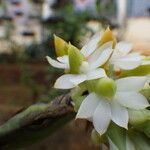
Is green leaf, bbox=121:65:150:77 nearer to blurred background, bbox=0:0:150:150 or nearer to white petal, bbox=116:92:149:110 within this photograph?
white petal, bbox=116:92:149:110

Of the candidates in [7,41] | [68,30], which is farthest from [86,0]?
[7,41]

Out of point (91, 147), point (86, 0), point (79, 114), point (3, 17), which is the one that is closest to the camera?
point (79, 114)

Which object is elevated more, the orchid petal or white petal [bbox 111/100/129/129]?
the orchid petal

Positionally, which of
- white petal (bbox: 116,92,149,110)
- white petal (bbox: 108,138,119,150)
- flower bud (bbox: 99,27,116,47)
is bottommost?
white petal (bbox: 108,138,119,150)

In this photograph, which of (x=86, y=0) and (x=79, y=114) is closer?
(x=79, y=114)

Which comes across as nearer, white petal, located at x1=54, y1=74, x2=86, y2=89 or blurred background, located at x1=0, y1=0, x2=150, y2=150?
white petal, located at x1=54, y1=74, x2=86, y2=89

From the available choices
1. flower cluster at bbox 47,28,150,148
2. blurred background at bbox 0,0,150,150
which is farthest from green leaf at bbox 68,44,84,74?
blurred background at bbox 0,0,150,150

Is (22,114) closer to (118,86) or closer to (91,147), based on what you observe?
(118,86)
